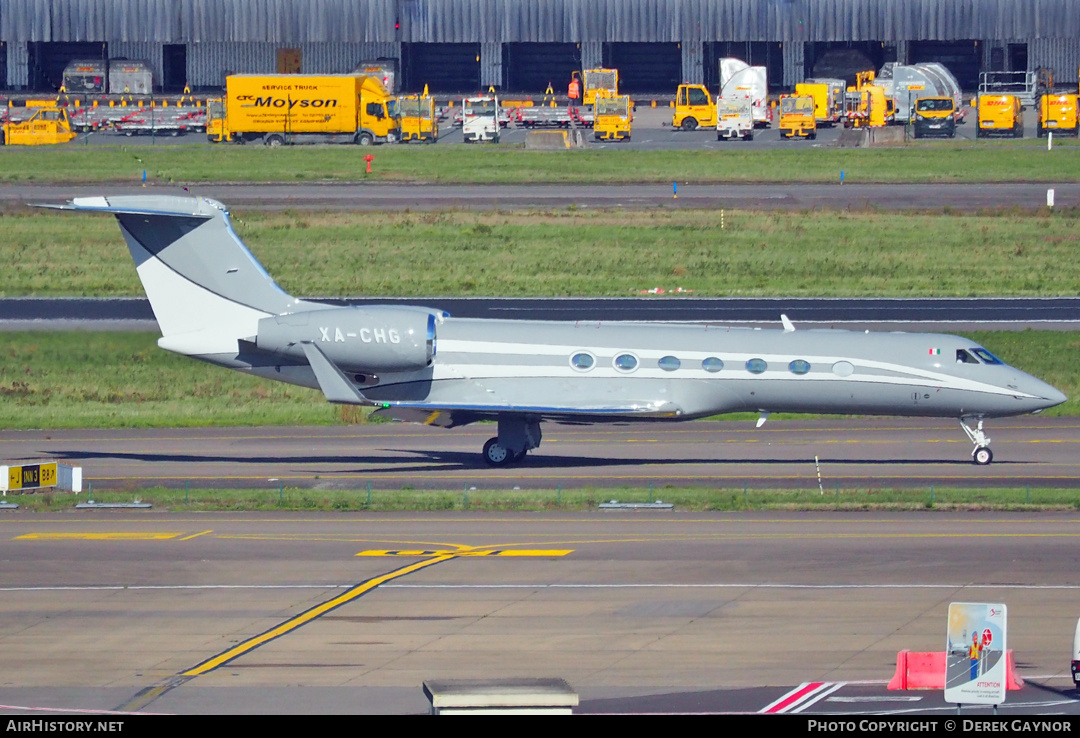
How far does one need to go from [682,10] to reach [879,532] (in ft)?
319

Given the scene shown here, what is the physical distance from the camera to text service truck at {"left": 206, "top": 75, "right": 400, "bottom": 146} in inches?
3895

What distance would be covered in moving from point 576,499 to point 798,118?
75974 millimetres

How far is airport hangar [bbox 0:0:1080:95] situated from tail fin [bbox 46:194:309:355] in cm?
8656

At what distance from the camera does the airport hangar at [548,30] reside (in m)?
118

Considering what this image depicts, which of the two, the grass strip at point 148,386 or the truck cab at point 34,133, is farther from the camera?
the truck cab at point 34,133

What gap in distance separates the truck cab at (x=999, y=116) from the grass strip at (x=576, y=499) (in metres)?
75.3

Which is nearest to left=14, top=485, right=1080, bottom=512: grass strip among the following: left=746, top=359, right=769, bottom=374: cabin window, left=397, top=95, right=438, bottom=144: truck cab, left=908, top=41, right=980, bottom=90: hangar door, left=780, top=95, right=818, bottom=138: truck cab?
left=746, top=359, right=769, bottom=374: cabin window

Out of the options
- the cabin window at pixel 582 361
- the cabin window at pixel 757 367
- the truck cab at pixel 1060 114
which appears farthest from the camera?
the truck cab at pixel 1060 114

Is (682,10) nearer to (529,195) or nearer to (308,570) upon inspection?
(529,195)

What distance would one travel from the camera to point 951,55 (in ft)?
412

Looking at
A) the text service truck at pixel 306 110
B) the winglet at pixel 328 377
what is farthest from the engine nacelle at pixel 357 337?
the text service truck at pixel 306 110

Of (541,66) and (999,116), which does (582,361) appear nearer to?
(999,116)

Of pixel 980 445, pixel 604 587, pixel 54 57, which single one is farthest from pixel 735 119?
pixel 604 587

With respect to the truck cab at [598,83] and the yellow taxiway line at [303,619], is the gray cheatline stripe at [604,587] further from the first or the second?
the truck cab at [598,83]
